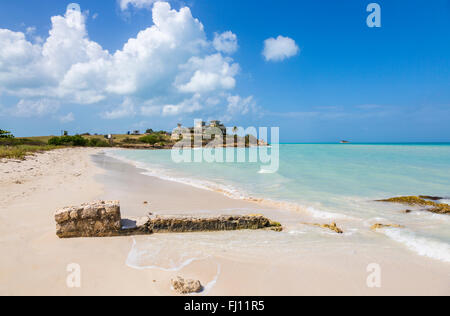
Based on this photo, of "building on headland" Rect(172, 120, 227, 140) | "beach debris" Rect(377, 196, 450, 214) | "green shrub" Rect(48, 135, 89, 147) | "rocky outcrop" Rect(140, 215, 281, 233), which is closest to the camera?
"rocky outcrop" Rect(140, 215, 281, 233)

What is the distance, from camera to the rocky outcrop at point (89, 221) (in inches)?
181

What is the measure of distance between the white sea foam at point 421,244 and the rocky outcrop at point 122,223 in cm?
273

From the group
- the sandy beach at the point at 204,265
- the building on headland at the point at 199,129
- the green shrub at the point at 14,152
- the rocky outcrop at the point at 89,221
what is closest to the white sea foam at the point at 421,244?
the sandy beach at the point at 204,265

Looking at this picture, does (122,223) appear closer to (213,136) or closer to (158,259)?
(158,259)

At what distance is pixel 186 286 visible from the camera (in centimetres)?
309

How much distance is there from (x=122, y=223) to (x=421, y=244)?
6557mm

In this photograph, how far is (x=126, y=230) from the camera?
496 cm

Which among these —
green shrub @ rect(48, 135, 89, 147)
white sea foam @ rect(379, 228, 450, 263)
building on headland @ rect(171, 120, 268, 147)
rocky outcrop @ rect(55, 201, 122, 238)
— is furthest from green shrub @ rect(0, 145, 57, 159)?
building on headland @ rect(171, 120, 268, 147)

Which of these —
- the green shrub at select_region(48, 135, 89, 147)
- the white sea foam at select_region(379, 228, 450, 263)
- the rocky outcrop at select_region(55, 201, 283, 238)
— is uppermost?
the green shrub at select_region(48, 135, 89, 147)

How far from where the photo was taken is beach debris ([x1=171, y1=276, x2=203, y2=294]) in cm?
306

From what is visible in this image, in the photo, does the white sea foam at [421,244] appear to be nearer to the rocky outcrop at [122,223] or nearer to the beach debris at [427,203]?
the rocky outcrop at [122,223]

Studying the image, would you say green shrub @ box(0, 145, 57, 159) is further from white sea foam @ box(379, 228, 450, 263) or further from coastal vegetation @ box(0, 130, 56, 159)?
white sea foam @ box(379, 228, 450, 263)

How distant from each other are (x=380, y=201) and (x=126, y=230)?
9.37 meters
